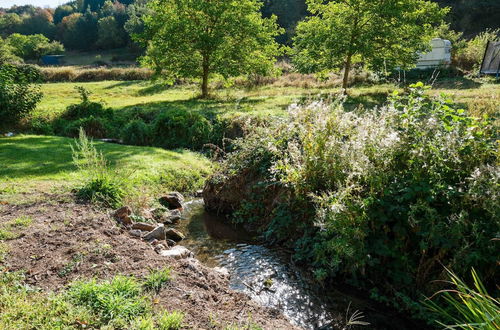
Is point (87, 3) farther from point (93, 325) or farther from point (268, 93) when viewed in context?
point (93, 325)

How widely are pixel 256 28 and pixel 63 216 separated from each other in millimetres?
17181

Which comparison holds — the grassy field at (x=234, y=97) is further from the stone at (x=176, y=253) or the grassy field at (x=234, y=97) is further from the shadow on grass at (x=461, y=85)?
the stone at (x=176, y=253)

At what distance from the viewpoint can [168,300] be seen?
4.07 meters

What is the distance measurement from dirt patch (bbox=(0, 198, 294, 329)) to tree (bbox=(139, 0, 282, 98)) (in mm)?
15853

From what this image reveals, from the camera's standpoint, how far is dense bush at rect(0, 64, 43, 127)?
13312 millimetres

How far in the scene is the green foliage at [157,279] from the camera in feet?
14.0

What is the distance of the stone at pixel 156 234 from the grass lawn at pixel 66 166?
2490mm

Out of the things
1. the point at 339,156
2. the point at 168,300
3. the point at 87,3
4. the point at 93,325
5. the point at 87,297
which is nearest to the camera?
the point at 93,325

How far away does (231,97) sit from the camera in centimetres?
2177

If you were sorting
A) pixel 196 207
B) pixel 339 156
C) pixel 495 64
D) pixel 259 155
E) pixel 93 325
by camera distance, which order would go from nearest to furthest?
pixel 93 325 < pixel 339 156 < pixel 259 155 < pixel 196 207 < pixel 495 64

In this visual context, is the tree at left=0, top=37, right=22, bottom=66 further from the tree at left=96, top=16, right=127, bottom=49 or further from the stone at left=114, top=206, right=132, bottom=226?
the tree at left=96, top=16, right=127, bottom=49

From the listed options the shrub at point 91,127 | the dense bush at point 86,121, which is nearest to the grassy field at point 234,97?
the dense bush at point 86,121

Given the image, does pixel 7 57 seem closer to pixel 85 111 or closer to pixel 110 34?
pixel 85 111

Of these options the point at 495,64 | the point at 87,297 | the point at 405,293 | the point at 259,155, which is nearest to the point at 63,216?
the point at 87,297
